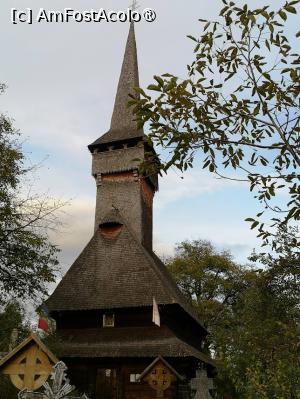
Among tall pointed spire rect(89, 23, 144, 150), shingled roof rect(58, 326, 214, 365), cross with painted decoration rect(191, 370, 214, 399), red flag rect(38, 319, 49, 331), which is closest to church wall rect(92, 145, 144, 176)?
tall pointed spire rect(89, 23, 144, 150)

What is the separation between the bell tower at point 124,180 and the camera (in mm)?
24047

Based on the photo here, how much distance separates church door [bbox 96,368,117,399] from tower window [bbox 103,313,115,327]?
1.99 m

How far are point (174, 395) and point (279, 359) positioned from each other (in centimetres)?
1158

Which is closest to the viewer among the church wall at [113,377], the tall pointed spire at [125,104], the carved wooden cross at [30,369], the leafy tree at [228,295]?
the carved wooden cross at [30,369]

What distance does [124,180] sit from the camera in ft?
81.9

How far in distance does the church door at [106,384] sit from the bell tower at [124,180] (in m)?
6.98

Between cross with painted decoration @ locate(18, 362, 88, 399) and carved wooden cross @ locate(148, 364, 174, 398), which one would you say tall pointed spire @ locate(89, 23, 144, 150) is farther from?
cross with painted decoration @ locate(18, 362, 88, 399)

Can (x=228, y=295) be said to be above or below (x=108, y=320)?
above

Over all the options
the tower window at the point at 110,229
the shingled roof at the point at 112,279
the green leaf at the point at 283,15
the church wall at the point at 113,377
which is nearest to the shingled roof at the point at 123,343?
the church wall at the point at 113,377

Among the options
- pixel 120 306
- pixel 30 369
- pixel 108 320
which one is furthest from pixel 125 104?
pixel 30 369

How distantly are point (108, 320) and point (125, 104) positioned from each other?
42.7 feet

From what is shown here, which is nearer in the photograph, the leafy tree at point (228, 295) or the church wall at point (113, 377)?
the church wall at point (113, 377)

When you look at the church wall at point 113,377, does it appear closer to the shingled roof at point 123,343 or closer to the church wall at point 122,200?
the shingled roof at point 123,343

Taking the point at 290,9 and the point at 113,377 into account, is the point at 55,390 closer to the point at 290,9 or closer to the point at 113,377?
the point at 290,9
